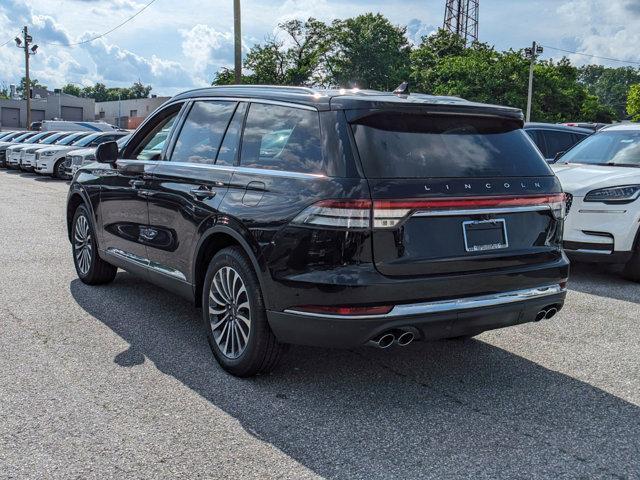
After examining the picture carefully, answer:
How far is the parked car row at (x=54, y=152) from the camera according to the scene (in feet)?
72.2

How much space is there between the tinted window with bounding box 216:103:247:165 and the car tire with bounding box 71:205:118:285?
7.78 feet

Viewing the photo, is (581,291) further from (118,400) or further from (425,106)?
(118,400)

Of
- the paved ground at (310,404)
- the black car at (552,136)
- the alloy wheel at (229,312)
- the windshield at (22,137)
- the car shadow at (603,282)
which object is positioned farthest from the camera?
the windshield at (22,137)

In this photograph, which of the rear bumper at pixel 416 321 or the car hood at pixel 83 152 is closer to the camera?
the rear bumper at pixel 416 321

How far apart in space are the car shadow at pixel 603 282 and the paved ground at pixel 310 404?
1060 millimetres

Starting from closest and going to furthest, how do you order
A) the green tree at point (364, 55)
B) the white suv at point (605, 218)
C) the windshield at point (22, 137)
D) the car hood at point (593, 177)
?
the white suv at point (605, 218) < the car hood at point (593, 177) < the windshield at point (22, 137) < the green tree at point (364, 55)

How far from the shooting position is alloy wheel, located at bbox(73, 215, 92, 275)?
6.69 metres

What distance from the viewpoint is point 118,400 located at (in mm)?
3951

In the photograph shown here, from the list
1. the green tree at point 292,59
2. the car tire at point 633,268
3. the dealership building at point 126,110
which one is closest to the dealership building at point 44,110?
the dealership building at point 126,110

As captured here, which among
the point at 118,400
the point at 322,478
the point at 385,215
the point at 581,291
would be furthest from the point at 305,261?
the point at 581,291

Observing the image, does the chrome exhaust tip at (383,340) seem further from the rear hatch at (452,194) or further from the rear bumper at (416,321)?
the rear hatch at (452,194)

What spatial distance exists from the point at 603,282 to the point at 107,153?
17.9 ft

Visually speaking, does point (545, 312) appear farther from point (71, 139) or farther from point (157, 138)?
point (71, 139)

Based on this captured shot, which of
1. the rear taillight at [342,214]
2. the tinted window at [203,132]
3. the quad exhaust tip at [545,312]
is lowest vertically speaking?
the quad exhaust tip at [545,312]
